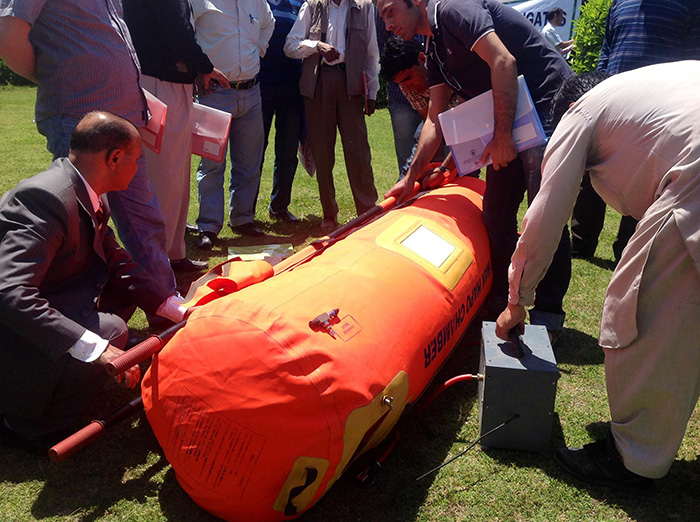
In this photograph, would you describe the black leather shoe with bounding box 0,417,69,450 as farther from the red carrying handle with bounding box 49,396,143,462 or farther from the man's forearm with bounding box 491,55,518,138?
the man's forearm with bounding box 491,55,518,138

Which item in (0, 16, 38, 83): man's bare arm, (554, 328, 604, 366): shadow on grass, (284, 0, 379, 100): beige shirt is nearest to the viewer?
(0, 16, 38, 83): man's bare arm

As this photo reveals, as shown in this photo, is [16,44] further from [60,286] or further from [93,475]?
[93,475]

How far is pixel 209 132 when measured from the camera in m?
4.29

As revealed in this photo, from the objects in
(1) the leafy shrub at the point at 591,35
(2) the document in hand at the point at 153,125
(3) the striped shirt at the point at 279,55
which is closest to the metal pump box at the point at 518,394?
(2) the document in hand at the point at 153,125

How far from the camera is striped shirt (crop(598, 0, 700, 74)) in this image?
390 centimetres

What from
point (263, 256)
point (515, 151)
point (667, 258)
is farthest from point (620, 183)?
point (263, 256)

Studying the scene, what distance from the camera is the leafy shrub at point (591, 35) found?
8.89m

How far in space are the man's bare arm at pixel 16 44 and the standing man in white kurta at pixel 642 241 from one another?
8.25ft

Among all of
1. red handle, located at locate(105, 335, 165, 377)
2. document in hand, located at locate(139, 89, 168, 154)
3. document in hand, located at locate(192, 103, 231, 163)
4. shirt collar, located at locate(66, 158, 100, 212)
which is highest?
shirt collar, located at locate(66, 158, 100, 212)

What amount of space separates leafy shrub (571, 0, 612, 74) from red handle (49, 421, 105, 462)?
8.56m

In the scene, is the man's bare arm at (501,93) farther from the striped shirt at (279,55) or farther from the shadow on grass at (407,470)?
the striped shirt at (279,55)

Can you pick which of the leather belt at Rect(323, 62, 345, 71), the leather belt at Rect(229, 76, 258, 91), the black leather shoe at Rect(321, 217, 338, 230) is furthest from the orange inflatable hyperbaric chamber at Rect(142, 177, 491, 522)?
the leather belt at Rect(323, 62, 345, 71)

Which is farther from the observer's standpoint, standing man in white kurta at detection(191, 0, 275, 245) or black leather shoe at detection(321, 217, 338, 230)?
black leather shoe at detection(321, 217, 338, 230)

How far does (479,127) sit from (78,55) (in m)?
2.14
